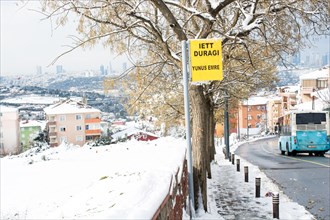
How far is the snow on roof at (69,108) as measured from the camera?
9544cm

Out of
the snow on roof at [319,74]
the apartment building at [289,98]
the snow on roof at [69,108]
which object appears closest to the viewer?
the snow on roof at [319,74]

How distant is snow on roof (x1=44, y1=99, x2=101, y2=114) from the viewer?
3757 inches

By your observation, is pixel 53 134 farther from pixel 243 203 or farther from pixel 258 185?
pixel 243 203

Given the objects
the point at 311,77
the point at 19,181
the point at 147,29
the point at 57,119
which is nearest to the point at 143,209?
the point at 147,29

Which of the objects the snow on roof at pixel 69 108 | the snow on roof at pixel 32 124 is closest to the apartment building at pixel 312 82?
the snow on roof at pixel 69 108

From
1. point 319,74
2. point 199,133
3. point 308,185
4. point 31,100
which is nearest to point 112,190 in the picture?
point 199,133

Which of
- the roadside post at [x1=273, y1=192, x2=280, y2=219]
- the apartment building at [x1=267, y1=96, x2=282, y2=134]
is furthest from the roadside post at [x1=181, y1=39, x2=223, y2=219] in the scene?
the apartment building at [x1=267, y1=96, x2=282, y2=134]

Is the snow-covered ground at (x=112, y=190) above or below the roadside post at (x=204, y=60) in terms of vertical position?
below

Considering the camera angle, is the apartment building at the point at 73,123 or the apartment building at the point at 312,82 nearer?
the apartment building at the point at 312,82

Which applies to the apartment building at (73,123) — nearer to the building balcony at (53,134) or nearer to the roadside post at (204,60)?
the building balcony at (53,134)

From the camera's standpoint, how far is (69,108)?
320 feet

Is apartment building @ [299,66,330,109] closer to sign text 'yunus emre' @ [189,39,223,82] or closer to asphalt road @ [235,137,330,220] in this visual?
asphalt road @ [235,137,330,220]

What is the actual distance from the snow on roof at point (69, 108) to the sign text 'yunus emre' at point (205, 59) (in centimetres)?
8883

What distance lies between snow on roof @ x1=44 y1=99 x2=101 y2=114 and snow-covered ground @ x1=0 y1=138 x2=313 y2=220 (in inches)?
2557
